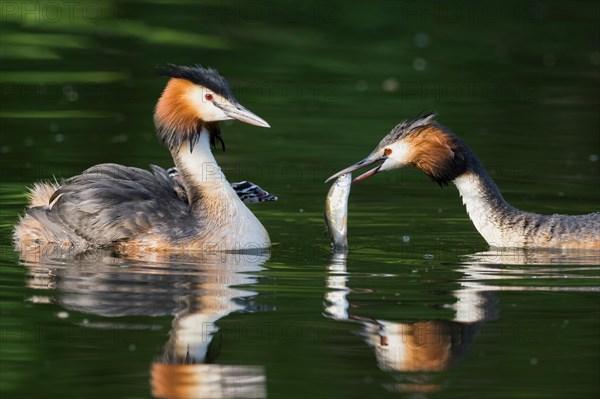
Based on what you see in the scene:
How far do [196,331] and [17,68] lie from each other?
1203 cm

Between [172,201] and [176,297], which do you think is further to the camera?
[172,201]

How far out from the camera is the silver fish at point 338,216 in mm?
11648

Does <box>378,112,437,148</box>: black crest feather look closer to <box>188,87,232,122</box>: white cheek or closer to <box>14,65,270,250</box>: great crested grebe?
<box>14,65,270,250</box>: great crested grebe

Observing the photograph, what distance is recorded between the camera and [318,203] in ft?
44.9

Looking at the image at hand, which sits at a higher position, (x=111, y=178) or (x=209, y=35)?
(x=209, y=35)

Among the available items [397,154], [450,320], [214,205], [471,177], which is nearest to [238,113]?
[214,205]

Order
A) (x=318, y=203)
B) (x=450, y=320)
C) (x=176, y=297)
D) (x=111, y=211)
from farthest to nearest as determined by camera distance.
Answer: (x=318, y=203) < (x=111, y=211) < (x=176, y=297) < (x=450, y=320)

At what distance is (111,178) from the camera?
11.9m

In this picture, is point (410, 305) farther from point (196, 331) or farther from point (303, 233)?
point (303, 233)

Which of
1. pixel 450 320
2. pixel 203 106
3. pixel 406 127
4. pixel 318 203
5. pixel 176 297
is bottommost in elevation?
pixel 450 320

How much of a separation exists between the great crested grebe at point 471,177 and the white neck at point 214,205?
3.24ft

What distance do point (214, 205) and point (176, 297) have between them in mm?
2074

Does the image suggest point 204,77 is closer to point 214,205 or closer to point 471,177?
point 214,205

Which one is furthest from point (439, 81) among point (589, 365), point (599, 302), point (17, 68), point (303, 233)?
point (589, 365)
